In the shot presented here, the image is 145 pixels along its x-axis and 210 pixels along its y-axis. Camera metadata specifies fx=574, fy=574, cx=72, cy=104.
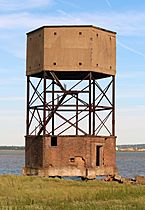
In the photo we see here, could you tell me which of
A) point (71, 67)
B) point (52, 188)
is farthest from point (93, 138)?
point (52, 188)

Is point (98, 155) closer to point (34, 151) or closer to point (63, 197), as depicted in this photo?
point (34, 151)

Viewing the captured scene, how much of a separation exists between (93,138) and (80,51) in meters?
6.38

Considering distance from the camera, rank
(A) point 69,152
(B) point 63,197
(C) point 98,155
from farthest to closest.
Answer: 1. (C) point 98,155
2. (A) point 69,152
3. (B) point 63,197

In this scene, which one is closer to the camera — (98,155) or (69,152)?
(69,152)

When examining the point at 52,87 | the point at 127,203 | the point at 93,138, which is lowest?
the point at 127,203

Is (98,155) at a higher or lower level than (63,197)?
higher

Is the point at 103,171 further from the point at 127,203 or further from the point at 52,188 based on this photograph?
the point at 127,203

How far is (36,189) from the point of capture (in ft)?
96.6

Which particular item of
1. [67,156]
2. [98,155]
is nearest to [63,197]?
[67,156]

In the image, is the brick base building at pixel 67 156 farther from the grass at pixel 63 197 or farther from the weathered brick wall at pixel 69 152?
the grass at pixel 63 197

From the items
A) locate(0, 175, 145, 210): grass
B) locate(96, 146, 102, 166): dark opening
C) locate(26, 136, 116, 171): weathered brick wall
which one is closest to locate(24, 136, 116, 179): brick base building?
locate(26, 136, 116, 171): weathered brick wall

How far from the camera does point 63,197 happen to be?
85.1 ft

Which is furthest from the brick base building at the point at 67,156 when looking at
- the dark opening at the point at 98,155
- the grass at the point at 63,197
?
the grass at the point at 63,197

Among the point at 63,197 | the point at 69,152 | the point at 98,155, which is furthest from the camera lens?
the point at 98,155
